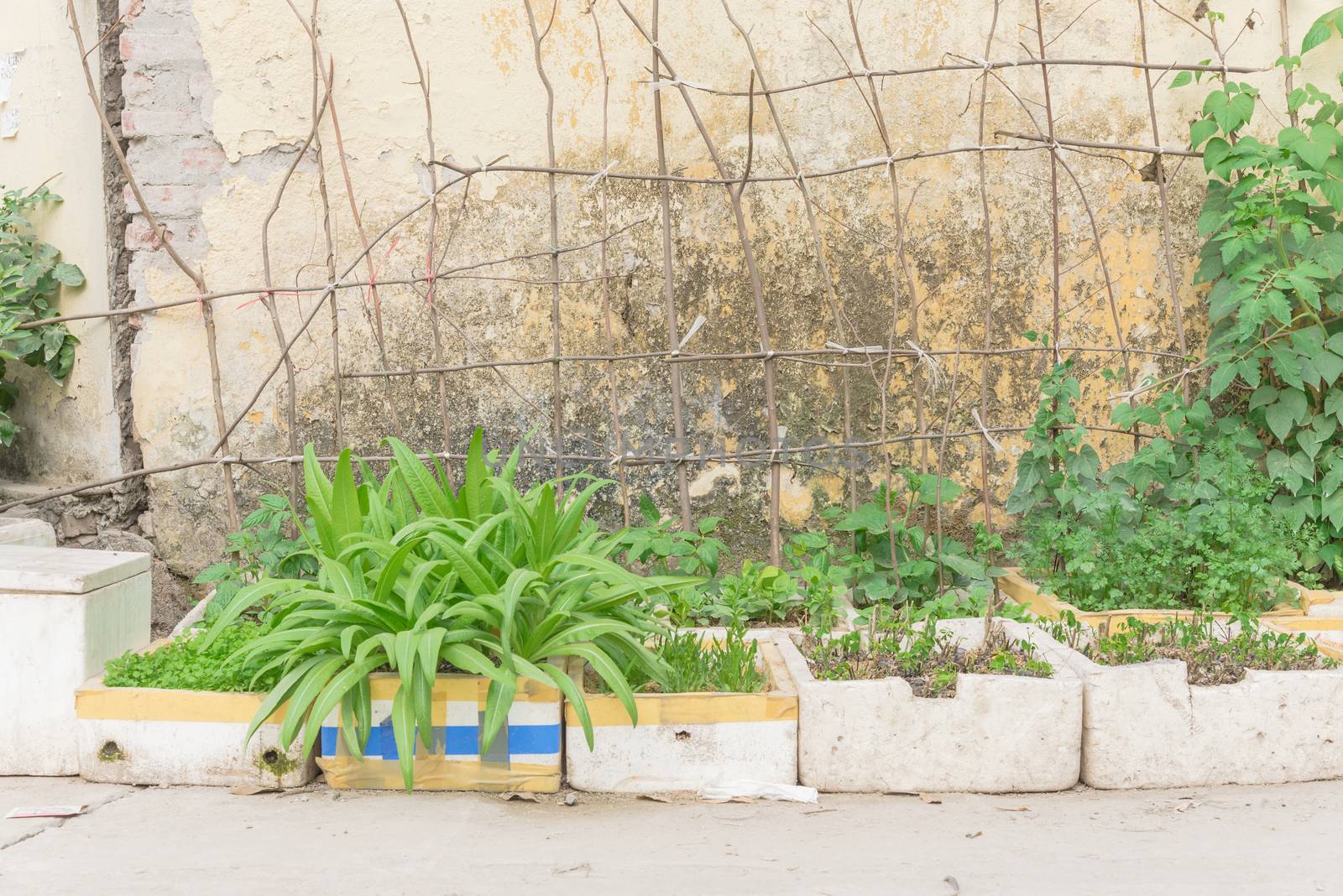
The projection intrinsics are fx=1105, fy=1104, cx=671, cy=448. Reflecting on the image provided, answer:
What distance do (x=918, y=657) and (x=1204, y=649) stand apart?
30.1 inches

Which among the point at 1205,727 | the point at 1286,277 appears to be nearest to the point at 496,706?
the point at 1205,727

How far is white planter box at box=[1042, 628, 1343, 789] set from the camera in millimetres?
2719

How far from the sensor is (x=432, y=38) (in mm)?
3904

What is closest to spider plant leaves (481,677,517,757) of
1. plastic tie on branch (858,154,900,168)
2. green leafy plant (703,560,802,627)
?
green leafy plant (703,560,802,627)

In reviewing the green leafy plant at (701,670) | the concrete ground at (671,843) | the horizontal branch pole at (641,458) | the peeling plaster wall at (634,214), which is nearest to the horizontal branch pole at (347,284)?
the peeling plaster wall at (634,214)

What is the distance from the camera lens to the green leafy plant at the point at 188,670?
9.07 feet

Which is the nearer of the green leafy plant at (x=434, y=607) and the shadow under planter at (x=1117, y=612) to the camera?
the green leafy plant at (x=434, y=607)

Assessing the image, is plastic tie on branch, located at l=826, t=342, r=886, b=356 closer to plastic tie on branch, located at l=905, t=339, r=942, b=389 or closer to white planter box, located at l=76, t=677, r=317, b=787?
plastic tie on branch, located at l=905, t=339, r=942, b=389

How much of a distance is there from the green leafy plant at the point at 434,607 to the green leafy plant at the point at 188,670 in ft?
0.15

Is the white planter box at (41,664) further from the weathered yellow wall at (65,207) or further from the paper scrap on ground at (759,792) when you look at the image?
the paper scrap on ground at (759,792)

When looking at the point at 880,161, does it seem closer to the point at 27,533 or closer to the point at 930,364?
the point at 930,364

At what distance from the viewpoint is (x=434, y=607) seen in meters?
2.57

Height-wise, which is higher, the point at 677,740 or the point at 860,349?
the point at 860,349

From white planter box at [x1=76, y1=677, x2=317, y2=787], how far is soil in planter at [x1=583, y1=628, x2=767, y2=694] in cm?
80
